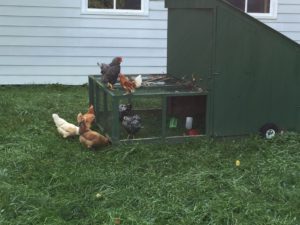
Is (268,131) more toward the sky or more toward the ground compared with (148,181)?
more toward the sky

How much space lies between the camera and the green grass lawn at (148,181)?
342 cm

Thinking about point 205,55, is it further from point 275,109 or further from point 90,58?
point 90,58

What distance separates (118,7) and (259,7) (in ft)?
8.65

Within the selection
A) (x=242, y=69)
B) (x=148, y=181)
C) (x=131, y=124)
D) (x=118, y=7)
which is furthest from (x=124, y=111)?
(x=118, y=7)

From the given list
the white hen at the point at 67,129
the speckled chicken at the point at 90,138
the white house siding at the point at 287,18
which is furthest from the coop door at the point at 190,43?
the white house siding at the point at 287,18

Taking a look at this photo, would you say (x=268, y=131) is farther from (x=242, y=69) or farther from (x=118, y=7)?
→ (x=118, y=7)

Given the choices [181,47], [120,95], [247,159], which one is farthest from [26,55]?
[247,159]

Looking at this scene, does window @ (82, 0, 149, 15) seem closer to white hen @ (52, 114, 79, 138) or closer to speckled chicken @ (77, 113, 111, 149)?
white hen @ (52, 114, 79, 138)

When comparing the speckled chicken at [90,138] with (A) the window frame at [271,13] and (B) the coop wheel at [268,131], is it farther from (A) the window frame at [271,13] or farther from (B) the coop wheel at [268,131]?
(A) the window frame at [271,13]

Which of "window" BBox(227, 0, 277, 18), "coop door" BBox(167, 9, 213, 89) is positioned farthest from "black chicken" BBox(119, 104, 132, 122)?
"window" BBox(227, 0, 277, 18)

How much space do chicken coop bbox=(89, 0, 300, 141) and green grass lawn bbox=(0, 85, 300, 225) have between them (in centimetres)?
23

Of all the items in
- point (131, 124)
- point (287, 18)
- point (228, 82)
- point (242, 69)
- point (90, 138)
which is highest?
point (287, 18)

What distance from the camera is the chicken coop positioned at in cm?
498

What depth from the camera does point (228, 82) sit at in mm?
5078
